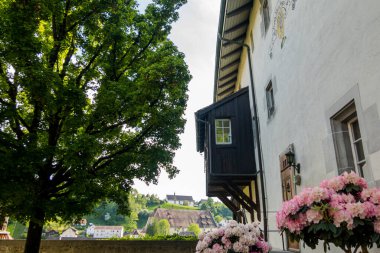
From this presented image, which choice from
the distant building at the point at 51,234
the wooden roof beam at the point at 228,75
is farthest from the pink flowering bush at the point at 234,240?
the distant building at the point at 51,234

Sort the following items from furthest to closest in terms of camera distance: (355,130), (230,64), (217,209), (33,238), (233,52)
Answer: (217,209) < (230,64) < (233,52) < (33,238) < (355,130)

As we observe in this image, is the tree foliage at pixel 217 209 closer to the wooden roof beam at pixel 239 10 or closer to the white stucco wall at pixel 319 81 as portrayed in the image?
the wooden roof beam at pixel 239 10

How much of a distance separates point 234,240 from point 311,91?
3.52 meters

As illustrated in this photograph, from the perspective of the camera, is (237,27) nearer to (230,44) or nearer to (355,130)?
(230,44)

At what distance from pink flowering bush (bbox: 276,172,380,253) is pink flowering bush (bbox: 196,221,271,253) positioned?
2.56m

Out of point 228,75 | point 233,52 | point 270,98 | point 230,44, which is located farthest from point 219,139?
point 228,75

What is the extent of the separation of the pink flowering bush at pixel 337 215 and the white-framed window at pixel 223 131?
8548 mm

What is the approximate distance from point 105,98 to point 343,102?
21.2 ft

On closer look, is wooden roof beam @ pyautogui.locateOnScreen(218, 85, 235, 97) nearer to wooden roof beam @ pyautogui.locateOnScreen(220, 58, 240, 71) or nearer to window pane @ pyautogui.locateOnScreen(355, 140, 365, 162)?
wooden roof beam @ pyautogui.locateOnScreen(220, 58, 240, 71)

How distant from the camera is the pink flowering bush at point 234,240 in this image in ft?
18.9

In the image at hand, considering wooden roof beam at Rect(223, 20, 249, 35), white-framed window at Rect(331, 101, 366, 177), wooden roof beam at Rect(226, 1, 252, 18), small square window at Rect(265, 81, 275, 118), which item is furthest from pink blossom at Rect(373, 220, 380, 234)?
wooden roof beam at Rect(223, 20, 249, 35)

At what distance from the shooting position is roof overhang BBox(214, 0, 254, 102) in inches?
483

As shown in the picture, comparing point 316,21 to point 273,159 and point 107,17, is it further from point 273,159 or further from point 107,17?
point 107,17

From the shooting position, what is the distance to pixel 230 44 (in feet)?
47.0
